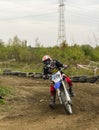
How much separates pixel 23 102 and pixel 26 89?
2.63 metres

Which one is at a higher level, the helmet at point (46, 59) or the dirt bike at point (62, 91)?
the helmet at point (46, 59)

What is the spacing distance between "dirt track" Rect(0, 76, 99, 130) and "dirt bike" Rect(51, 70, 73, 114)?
0.23m

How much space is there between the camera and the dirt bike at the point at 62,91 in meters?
10.9

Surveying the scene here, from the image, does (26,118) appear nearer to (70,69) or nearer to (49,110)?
(49,110)

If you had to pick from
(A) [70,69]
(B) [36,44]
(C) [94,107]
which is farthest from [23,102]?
(B) [36,44]

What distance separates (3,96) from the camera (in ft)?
42.4

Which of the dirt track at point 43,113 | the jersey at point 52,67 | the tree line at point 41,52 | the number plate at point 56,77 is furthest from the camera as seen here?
the tree line at point 41,52

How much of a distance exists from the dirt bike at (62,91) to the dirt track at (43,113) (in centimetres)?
23

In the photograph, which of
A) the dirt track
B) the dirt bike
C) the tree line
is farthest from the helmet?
the tree line

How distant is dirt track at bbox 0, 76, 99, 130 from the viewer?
931 centimetres

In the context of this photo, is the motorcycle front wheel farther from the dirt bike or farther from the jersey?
the jersey

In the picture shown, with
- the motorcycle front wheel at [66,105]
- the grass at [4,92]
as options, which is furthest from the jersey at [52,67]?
the grass at [4,92]

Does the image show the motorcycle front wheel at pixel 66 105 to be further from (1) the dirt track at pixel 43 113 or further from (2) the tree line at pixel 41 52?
(2) the tree line at pixel 41 52

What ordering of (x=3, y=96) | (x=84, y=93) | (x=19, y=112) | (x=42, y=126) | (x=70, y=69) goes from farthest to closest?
(x=70, y=69) → (x=84, y=93) → (x=3, y=96) → (x=19, y=112) → (x=42, y=126)
